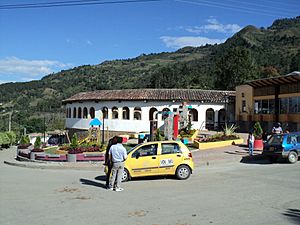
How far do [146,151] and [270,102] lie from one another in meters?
23.0

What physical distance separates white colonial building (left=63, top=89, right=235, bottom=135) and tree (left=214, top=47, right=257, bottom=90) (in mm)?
14813

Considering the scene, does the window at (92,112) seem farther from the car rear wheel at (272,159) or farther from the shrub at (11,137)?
the car rear wheel at (272,159)

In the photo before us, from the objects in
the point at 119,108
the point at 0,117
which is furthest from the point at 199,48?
the point at 119,108

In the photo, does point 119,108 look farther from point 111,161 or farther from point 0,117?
point 0,117

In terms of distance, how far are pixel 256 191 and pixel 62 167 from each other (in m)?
10.9

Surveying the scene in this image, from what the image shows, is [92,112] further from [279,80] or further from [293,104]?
[293,104]

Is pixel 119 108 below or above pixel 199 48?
below

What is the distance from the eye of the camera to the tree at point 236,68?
2167 inches

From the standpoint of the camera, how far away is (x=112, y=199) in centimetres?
968

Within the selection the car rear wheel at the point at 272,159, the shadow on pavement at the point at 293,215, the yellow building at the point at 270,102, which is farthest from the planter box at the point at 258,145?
the shadow on pavement at the point at 293,215

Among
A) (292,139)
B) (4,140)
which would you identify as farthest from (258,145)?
(4,140)

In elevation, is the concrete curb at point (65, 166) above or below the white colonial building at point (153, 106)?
below

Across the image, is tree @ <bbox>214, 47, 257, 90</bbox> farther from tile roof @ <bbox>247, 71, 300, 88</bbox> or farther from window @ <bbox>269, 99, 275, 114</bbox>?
window @ <bbox>269, 99, 275, 114</bbox>

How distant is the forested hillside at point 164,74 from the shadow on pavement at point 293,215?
4843 cm
